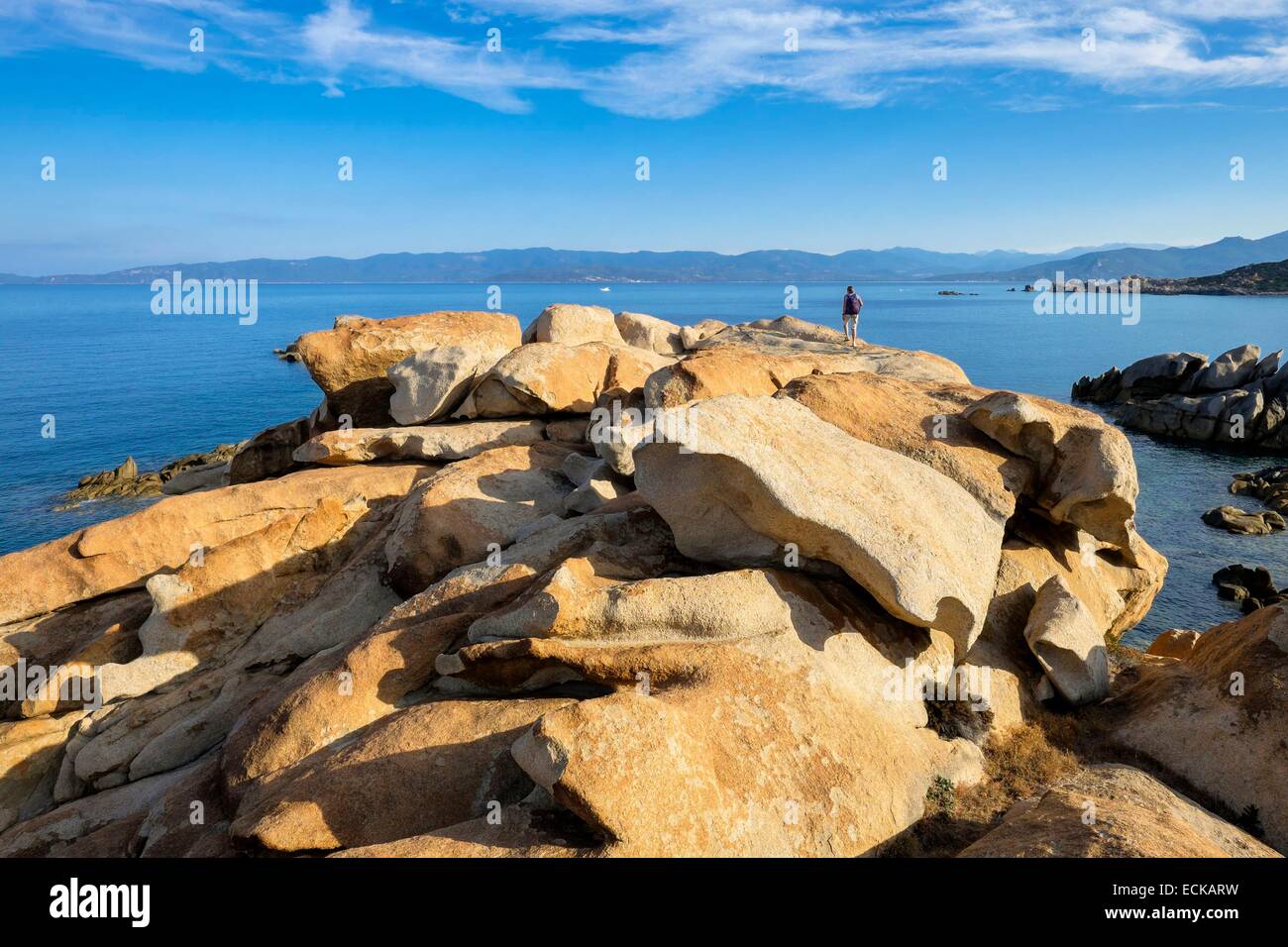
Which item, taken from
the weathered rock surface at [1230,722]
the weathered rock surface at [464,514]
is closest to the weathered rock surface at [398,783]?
the weathered rock surface at [464,514]

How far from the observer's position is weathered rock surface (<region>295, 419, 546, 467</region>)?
22.4 meters

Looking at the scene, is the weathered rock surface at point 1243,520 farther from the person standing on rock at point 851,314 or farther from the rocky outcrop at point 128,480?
the rocky outcrop at point 128,480

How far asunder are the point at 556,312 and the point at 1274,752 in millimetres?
23073

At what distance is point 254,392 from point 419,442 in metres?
83.5

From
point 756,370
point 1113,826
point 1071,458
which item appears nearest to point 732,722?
point 1113,826

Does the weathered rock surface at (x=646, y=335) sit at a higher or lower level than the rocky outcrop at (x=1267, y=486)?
higher

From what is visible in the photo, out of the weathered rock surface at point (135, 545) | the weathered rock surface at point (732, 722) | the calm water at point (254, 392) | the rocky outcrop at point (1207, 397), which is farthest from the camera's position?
the rocky outcrop at point (1207, 397)

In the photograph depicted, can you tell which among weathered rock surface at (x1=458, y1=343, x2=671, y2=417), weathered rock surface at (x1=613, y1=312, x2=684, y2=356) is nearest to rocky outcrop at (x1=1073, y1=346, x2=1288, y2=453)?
weathered rock surface at (x1=613, y1=312, x2=684, y2=356)

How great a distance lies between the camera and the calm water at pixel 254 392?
1703 inches

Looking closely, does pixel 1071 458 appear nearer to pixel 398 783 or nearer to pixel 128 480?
pixel 398 783

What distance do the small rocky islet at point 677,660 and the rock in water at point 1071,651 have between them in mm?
66

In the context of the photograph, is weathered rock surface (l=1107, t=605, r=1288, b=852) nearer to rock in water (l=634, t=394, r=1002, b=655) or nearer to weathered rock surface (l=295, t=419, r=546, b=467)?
rock in water (l=634, t=394, r=1002, b=655)

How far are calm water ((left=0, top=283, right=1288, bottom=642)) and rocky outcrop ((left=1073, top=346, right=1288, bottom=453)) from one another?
3.87m
